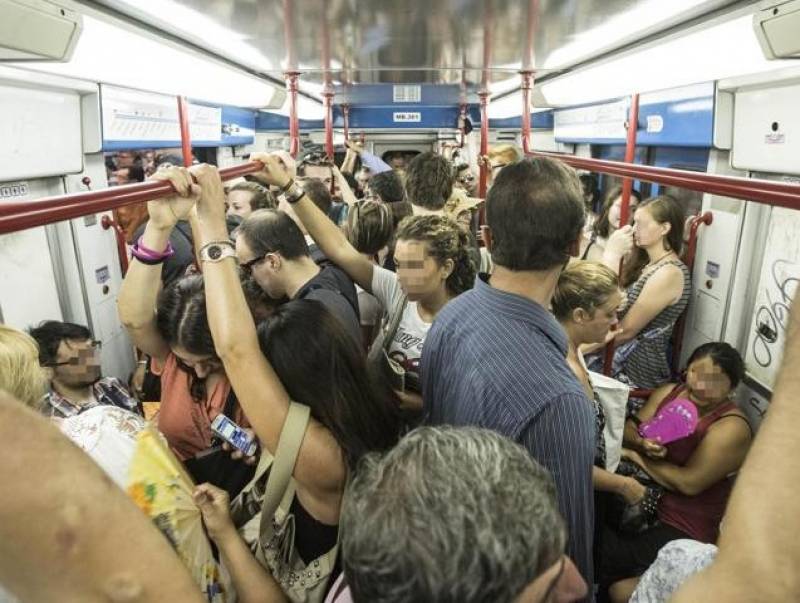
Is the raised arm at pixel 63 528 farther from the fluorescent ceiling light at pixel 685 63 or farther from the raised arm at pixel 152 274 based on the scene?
the fluorescent ceiling light at pixel 685 63

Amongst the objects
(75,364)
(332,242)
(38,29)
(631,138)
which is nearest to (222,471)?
(332,242)

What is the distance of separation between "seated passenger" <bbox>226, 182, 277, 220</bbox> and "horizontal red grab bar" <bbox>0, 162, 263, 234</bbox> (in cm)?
300

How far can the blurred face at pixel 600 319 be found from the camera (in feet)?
6.91

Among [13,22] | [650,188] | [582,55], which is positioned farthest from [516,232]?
[650,188]

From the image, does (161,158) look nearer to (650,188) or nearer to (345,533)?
(650,188)

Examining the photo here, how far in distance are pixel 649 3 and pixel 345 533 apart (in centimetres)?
262

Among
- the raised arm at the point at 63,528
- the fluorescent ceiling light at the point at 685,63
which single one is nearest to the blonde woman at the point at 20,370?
the raised arm at the point at 63,528

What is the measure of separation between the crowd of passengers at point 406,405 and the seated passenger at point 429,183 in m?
0.51

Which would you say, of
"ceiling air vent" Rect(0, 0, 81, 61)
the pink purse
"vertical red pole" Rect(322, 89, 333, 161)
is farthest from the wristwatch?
"vertical red pole" Rect(322, 89, 333, 161)

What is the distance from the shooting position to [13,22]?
1.95 metres

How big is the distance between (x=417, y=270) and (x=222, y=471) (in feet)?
3.80

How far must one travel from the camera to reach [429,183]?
3.71 metres

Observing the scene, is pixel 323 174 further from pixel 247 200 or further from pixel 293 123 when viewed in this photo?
pixel 293 123

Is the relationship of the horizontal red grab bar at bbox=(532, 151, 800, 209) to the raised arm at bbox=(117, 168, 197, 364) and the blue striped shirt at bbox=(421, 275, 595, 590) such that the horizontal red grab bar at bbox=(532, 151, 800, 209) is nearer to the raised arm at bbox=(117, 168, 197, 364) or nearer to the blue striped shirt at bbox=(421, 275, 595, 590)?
the blue striped shirt at bbox=(421, 275, 595, 590)
